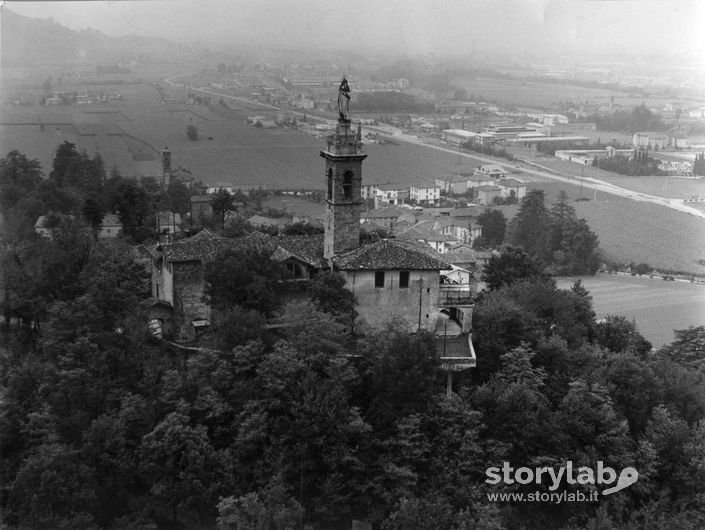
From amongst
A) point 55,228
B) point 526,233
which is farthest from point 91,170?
point 526,233

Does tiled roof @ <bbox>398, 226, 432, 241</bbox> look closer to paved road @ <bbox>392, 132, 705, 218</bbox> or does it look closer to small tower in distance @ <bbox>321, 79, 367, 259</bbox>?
small tower in distance @ <bbox>321, 79, 367, 259</bbox>

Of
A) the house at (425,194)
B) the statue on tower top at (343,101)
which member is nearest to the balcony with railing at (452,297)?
the statue on tower top at (343,101)

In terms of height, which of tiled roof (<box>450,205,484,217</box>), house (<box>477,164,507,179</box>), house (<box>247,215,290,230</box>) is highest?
house (<box>477,164,507,179</box>)

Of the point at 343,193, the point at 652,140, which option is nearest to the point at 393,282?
the point at 343,193

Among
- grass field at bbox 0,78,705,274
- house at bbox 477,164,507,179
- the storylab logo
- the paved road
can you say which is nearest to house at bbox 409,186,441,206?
grass field at bbox 0,78,705,274

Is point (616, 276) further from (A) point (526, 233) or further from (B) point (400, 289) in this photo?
(B) point (400, 289)

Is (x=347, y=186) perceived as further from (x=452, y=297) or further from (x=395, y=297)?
(x=452, y=297)
